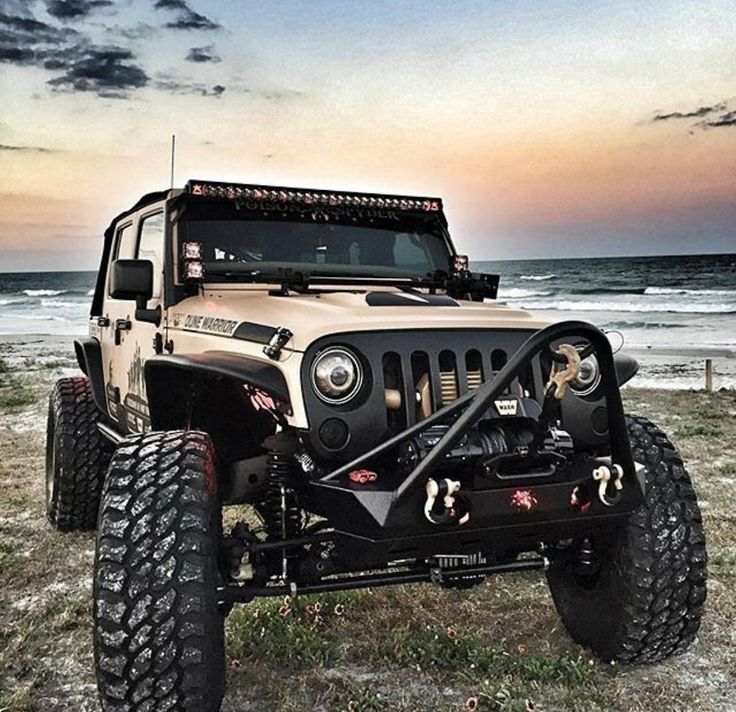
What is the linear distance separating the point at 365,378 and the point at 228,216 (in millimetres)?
1777

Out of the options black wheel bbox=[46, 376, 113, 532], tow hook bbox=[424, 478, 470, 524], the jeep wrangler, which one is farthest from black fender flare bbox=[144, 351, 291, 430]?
black wheel bbox=[46, 376, 113, 532]

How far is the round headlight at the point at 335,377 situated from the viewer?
126 inches

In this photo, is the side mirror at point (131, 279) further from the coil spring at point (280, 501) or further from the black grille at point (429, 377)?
the black grille at point (429, 377)

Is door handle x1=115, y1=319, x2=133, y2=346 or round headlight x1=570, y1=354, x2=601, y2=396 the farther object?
door handle x1=115, y1=319, x2=133, y2=346

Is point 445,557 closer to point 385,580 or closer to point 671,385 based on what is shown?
point 385,580

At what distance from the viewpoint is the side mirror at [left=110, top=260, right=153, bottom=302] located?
14.0 feet

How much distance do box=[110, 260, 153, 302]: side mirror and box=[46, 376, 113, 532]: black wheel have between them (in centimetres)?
186

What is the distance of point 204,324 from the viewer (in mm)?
4074

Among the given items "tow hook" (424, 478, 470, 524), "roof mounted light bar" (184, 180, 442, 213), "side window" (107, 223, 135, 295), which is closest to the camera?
"tow hook" (424, 478, 470, 524)

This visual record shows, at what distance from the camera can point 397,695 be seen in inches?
145

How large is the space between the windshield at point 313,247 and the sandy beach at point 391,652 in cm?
179

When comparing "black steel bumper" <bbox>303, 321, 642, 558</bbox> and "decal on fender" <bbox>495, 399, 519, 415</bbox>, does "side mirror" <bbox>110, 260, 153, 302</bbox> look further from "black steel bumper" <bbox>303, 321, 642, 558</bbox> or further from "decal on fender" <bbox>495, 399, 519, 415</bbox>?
"decal on fender" <bbox>495, 399, 519, 415</bbox>

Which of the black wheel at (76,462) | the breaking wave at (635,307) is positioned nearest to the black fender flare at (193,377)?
the black wheel at (76,462)

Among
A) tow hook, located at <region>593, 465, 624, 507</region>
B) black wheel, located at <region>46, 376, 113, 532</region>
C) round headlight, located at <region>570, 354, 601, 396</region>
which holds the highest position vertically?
round headlight, located at <region>570, 354, 601, 396</region>
